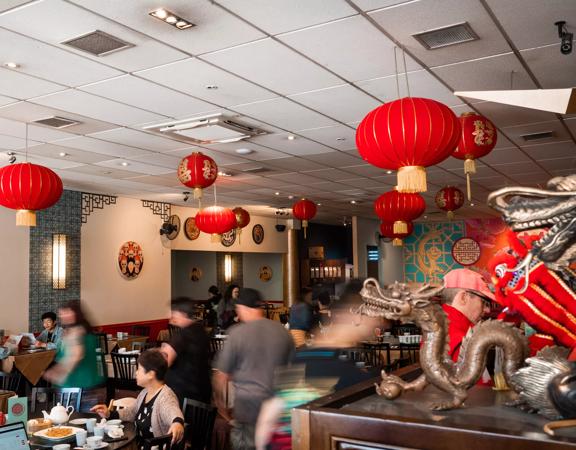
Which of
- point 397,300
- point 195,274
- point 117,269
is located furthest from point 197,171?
point 195,274

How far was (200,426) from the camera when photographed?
3930 mm

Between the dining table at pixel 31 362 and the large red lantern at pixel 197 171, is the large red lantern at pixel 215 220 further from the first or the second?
the dining table at pixel 31 362

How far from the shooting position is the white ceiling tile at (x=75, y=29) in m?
3.30

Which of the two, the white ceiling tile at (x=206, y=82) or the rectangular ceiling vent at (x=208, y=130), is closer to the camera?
the white ceiling tile at (x=206, y=82)

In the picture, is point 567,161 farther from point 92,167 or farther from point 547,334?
point 547,334

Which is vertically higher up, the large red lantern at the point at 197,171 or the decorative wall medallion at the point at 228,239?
the large red lantern at the point at 197,171

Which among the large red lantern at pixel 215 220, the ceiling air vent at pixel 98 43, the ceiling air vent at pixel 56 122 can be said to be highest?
the ceiling air vent at pixel 98 43

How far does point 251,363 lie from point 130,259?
819 cm

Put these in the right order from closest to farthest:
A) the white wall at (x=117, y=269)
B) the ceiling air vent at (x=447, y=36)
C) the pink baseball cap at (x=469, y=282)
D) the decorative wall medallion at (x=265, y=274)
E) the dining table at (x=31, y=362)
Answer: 1. the pink baseball cap at (x=469, y=282)
2. the ceiling air vent at (x=447, y=36)
3. the dining table at (x=31, y=362)
4. the white wall at (x=117, y=269)
5. the decorative wall medallion at (x=265, y=274)

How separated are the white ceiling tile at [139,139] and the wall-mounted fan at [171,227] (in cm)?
532

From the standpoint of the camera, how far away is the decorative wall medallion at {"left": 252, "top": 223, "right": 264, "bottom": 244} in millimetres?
15484

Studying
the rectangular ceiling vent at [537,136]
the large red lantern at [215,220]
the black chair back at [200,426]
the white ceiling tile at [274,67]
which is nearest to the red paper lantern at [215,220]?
the large red lantern at [215,220]

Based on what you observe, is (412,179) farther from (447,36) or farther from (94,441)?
(94,441)

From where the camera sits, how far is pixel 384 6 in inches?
132
